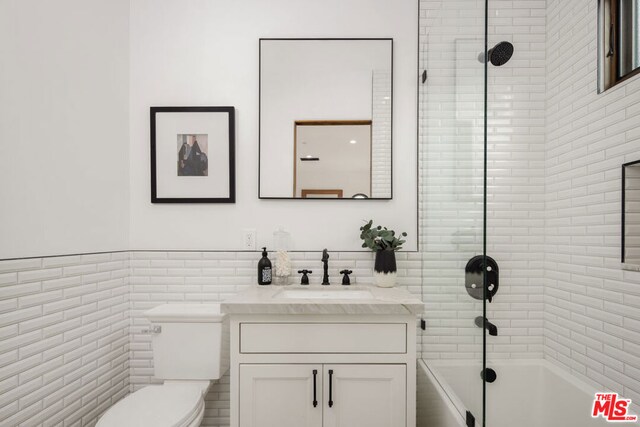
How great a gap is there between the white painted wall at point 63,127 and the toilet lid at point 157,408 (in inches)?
29.9

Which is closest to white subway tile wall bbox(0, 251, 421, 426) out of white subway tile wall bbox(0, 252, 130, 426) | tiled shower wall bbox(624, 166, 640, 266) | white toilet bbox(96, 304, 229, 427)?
white subway tile wall bbox(0, 252, 130, 426)

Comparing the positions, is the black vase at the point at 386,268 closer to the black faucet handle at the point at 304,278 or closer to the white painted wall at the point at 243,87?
the white painted wall at the point at 243,87

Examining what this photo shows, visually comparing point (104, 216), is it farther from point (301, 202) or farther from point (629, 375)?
point (629, 375)

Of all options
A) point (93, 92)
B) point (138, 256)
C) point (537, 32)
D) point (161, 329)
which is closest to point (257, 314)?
point (161, 329)

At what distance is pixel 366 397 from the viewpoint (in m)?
1.49

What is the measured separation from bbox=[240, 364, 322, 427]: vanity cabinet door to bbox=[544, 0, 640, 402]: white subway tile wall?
4.45 ft

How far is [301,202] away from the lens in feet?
6.70

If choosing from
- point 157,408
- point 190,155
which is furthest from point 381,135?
point 157,408

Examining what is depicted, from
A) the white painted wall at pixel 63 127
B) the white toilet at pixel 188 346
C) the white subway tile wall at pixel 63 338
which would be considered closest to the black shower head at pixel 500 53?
the white toilet at pixel 188 346

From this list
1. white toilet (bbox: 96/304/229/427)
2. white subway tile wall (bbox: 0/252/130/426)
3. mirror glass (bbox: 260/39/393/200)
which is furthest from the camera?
mirror glass (bbox: 260/39/393/200)

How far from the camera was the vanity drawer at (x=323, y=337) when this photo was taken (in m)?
1.49

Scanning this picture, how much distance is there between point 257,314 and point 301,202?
0.77m

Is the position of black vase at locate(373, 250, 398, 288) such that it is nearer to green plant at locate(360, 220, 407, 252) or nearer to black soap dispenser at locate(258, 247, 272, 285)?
green plant at locate(360, 220, 407, 252)

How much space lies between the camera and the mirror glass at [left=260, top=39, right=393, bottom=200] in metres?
2.01
